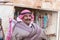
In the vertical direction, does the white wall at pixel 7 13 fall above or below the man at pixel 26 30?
above

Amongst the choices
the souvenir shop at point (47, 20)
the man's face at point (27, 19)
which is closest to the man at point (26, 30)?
the man's face at point (27, 19)

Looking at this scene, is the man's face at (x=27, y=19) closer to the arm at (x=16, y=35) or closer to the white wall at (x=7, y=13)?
the arm at (x=16, y=35)

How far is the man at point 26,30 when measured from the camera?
13.3 feet

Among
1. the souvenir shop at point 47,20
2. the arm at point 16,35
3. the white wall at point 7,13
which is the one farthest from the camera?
the souvenir shop at point 47,20

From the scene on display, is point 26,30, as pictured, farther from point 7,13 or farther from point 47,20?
point 47,20

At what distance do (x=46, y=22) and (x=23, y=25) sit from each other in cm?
86

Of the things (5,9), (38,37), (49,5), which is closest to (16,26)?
(38,37)

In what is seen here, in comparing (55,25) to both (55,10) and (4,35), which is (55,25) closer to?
(55,10)

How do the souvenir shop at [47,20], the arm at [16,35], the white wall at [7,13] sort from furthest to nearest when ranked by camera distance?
the souvenir shop at [47,20], the white wall at [7,13], the arm at [16,35]

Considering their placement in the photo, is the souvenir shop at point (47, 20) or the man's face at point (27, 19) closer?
the man's face at point (27, 19)

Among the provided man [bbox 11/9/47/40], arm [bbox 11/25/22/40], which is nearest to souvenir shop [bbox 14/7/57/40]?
man [bbox 11/9/47/40]

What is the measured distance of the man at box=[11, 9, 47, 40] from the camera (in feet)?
13.3

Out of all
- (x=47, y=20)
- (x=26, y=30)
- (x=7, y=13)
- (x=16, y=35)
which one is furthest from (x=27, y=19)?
(x=47, y=20)

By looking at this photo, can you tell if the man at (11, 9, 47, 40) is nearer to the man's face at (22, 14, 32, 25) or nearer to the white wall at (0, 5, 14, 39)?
the man's face at (22, 14, 32, 25)
